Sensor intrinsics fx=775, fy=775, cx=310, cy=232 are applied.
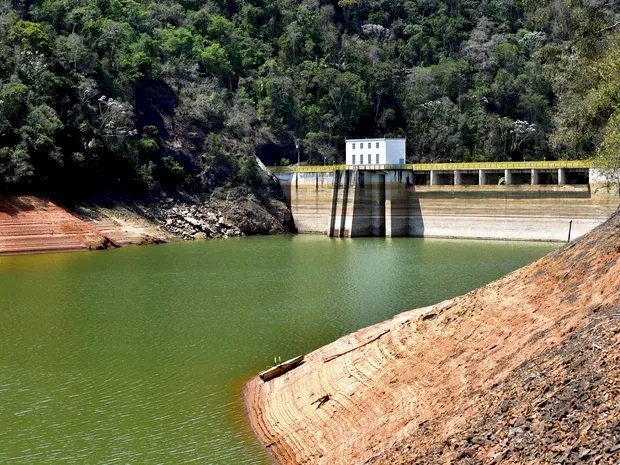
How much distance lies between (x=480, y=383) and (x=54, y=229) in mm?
47687

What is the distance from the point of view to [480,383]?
13492mm

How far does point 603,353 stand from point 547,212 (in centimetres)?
5141

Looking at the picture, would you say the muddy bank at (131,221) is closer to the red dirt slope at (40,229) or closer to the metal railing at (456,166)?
the red dirt slope at (40,229)

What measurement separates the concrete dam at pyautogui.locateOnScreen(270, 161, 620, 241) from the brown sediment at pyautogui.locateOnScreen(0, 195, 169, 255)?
16.6 m

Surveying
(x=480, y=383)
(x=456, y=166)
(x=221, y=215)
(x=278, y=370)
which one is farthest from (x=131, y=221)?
(x=480, y=383)

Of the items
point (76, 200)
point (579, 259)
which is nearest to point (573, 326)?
point (579, 259)

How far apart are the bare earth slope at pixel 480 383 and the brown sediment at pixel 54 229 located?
126ft

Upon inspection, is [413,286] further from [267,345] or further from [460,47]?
[460,47]

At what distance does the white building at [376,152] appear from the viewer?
7306 centimetres

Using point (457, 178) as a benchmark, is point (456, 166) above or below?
above

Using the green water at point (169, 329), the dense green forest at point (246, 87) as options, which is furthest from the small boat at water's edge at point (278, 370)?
the dense green forest at point (246, 87)

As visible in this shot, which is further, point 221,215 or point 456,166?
point 221,215

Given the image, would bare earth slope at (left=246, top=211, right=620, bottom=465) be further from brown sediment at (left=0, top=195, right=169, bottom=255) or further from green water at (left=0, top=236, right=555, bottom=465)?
brown sediment at (left=0, top=195, right=169, bottom=255)

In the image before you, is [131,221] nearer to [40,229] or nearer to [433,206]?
[40,229]
